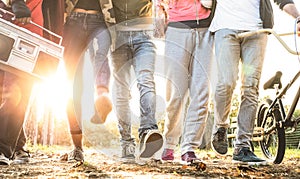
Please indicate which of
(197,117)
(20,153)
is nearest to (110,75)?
(197,117)

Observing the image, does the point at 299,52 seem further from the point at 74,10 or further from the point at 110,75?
the point at 74,10

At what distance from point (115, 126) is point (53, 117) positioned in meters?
3.92

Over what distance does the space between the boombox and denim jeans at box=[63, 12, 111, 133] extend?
0.08 metres

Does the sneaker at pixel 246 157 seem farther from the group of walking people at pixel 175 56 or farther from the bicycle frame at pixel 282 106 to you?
the bicycle frame at pixel 282 106

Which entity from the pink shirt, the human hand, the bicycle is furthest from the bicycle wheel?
the human hand

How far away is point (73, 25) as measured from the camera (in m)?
3.22

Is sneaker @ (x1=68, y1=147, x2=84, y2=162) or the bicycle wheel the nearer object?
sneaker @ (x1=68, y1=147, x2=84, y2=162)

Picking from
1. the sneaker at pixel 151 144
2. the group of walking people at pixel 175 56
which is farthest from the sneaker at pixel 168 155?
the sneaker at pixel 151 144

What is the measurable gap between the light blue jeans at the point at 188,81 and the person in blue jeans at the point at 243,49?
10 centimetres

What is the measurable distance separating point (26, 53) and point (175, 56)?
87 cm

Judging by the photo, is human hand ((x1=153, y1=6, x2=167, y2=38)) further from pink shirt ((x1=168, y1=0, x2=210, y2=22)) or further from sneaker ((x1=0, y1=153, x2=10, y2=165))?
sneaker ((x1=0, y1=153, x2=10, y2=165))

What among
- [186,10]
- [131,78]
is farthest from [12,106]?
[186,10]

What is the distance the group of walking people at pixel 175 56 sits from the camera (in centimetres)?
322

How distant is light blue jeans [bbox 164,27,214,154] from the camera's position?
3250mm
